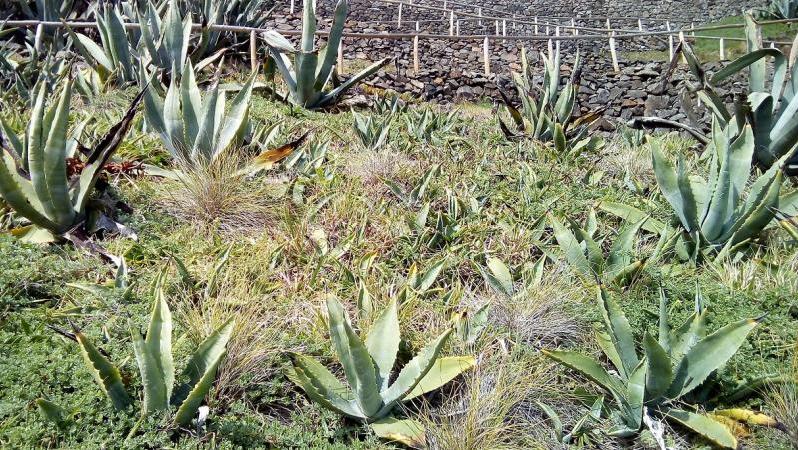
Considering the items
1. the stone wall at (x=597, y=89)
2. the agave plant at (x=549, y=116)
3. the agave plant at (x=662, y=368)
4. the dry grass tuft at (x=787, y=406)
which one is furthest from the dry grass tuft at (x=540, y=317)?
the stone wall at (x=597, y=89)

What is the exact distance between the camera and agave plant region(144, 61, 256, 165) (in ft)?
12.8

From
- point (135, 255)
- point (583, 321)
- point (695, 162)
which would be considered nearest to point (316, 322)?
point (135, 255)

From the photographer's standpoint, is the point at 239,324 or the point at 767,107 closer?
the point at 239,324

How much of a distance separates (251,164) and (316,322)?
159 centimetres

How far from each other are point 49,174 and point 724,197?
357cm

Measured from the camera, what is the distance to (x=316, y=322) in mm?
2760

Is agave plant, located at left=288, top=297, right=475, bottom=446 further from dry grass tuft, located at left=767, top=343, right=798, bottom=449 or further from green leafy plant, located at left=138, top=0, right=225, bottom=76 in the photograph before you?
green leafy plant, located at left=138, top=0, right=225, bottom=76

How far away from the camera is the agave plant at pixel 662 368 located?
231 centimetres

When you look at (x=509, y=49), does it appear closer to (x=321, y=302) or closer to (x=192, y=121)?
(x=192, y=121)

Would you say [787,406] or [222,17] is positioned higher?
[222,17]

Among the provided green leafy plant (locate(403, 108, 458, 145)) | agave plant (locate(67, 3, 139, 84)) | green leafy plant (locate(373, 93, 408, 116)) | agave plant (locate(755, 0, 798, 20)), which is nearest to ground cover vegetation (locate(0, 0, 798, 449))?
green leafy plant (locate(403, 108, 458, 145))

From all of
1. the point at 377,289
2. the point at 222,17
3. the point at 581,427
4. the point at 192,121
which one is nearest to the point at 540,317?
the point at 581,427

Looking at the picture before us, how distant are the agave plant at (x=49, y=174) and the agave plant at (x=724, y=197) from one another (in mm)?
2964

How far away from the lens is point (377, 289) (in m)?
3.04
